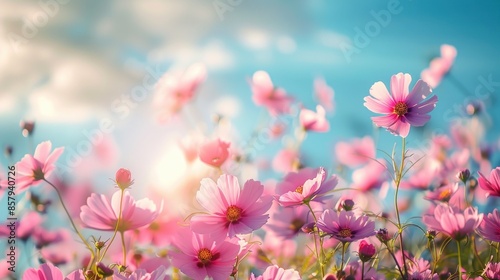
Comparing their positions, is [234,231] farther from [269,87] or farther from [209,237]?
[269,87]

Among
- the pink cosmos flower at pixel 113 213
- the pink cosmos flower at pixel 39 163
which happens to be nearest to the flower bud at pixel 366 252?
the pink cosmos flower at pixel 113 213

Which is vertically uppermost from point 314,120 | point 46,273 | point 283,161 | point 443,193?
point 46,273

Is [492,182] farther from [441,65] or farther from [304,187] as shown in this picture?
[441,65]

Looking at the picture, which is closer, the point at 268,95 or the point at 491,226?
the point at 491,226

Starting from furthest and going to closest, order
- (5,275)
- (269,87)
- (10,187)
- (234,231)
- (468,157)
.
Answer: (468,157) < (269,87) < (5,275) < (10,187) < (234,231)

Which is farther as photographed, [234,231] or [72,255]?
[72,255]

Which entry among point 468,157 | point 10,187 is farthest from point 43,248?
point 468,157

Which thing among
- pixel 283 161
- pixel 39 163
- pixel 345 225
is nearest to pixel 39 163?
pixel 39 163

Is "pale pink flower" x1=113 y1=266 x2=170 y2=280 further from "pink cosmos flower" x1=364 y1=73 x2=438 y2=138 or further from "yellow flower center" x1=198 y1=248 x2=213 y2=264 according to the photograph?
"pink cosmos flower" x1=364 y1=73 x2=438 y2=138
